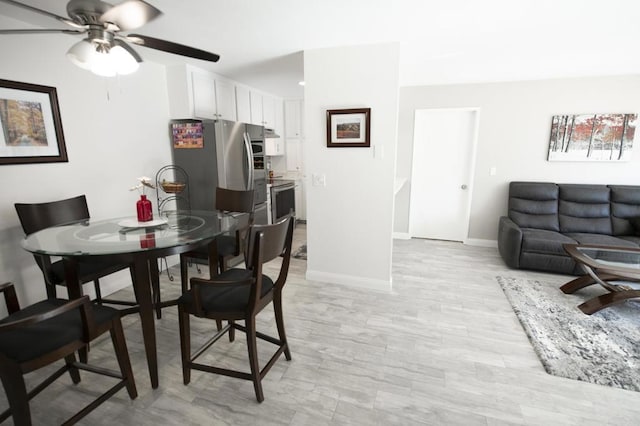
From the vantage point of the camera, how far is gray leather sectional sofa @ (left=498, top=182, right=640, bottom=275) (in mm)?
3477

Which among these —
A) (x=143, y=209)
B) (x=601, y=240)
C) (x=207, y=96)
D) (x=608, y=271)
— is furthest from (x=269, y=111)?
(x=601, y=240)

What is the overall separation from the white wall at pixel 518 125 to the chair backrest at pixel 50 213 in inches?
157

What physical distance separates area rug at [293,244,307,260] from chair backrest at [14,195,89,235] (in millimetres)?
2351

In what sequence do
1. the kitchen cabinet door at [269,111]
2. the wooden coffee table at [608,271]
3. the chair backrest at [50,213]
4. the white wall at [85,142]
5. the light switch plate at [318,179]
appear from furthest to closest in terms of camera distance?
1. the kitchen cabinet door at [269,111]
2. the light switch plate at [318,179]
3. the wooden coffee table at [608,271]
4. the white wall at [85,142]
5. the chair backrest at [50,213]

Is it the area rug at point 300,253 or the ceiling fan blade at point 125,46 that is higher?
the ceiling fan blade at point 125,46

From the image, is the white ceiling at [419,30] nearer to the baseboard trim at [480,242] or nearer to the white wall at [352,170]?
the white wall at [352,170]

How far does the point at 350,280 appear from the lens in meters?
3.25

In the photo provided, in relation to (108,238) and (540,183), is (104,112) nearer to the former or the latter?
(108,238)

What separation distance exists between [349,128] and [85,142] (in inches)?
94.9

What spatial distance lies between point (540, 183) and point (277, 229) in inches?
159

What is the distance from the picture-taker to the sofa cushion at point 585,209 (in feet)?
12.6

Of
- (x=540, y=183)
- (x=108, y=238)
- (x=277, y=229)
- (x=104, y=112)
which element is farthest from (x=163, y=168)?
(x=540, y=183)

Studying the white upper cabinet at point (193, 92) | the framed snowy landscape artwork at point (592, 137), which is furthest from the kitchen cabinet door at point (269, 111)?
the framed snowy landscape artwork at point (592, 137)

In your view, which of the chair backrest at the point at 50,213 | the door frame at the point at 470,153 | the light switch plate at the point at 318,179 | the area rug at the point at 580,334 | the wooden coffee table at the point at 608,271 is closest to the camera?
the area rug at the point at 580,334
